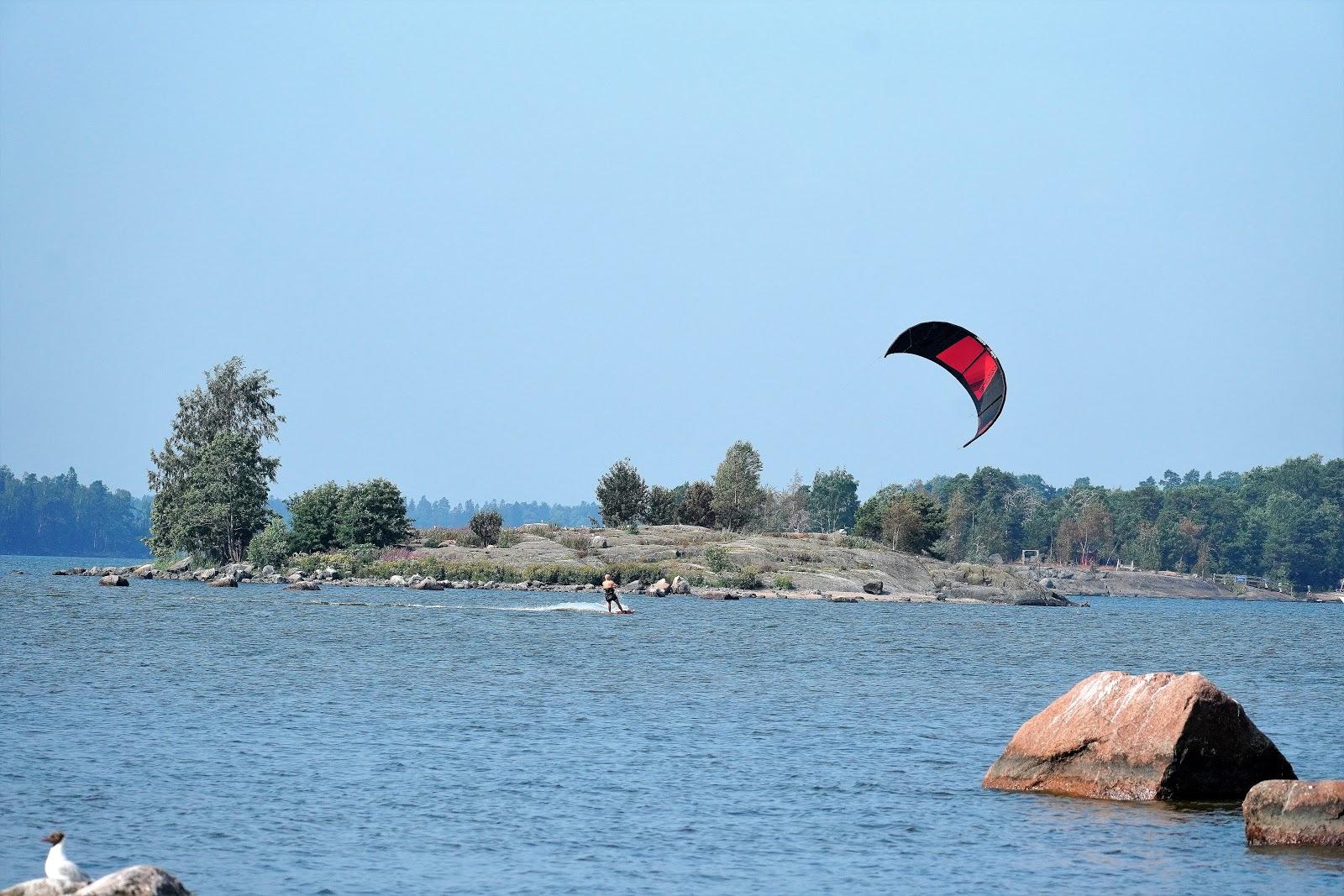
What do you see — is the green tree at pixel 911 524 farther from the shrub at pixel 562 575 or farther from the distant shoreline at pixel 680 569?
the shrub at pixel 562 575

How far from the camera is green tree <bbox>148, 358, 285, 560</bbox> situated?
91062 mm

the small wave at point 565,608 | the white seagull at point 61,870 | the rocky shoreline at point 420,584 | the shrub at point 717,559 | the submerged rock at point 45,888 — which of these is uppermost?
the shrub at point 717,559

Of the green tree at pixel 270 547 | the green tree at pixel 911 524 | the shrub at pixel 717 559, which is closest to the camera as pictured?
the green tree at pixel 270 547

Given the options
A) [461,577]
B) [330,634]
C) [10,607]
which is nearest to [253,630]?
[330,634]

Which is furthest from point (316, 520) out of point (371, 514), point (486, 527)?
point (486, 527)

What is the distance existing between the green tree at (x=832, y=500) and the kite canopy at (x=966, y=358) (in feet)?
488

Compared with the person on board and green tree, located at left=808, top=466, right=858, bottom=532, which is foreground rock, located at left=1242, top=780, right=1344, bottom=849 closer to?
the person on board

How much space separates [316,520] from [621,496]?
28012 mm

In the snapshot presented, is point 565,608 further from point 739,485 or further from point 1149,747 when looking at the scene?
point 739,485

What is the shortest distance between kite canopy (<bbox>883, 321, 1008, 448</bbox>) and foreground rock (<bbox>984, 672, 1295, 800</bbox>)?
1200cm

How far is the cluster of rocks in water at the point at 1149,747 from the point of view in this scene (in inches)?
838

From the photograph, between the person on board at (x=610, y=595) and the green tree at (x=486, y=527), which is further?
the green tree at (x=486, y=527)

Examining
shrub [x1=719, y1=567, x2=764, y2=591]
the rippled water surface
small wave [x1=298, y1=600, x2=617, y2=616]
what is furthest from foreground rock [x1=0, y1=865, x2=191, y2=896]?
shrub [x1=719, y1=567, x2=764, y2=591]

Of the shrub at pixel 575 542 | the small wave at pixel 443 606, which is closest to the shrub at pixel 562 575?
the shrub at pixel 575 542
